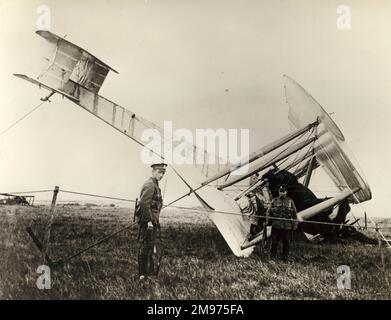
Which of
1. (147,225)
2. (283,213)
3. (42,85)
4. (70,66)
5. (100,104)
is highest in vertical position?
(70,66)

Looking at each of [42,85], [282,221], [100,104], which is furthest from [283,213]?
[42,85]

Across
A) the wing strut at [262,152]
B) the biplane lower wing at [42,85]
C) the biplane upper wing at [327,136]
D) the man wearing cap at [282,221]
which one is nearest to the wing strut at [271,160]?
the wing strut at [262,152]

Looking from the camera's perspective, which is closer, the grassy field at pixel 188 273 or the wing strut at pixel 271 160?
the grassy field at pixel 188 273

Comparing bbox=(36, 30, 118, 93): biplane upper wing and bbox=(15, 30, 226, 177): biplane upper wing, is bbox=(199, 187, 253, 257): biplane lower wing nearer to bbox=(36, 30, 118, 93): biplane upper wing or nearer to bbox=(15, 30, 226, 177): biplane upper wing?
bbox=(15, 30, 226, 177): biplane upper wing

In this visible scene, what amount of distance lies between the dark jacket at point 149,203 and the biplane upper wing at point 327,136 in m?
3.72

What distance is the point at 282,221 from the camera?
7738 mm

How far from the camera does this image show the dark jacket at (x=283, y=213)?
7.71 metres

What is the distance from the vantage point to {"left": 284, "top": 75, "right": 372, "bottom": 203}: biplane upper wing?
786cm

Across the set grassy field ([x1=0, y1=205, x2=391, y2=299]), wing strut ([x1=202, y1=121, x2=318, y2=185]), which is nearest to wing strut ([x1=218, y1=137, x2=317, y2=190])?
wing strut ([x1=202, y1=121, x2=318, y2=185])

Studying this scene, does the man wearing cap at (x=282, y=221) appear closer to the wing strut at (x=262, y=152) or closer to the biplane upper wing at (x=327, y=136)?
the wing strut at (x=262, y=152)

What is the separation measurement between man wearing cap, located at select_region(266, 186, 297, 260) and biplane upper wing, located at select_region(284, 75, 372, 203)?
1487 millimetres

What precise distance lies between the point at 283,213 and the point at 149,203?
9.90 feet

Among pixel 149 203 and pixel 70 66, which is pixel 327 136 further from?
pixel 70 66

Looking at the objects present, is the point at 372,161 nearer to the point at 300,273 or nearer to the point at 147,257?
the point at 300,273
